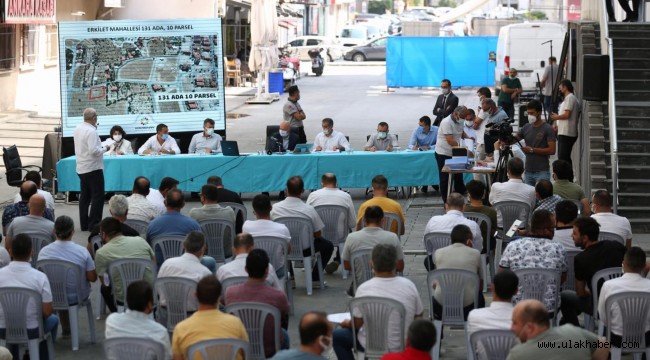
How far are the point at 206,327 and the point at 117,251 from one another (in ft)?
10.4

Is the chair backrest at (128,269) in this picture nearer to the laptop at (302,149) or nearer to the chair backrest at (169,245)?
the chair backrest at (169,245)

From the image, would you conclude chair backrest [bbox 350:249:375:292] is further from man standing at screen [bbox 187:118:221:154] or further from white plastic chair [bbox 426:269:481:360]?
man standing at screen [bbox 187:118:221:154]

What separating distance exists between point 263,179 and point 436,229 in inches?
316

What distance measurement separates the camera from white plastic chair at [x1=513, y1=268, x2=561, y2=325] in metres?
10.1

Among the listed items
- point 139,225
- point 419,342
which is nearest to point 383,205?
point 139,225

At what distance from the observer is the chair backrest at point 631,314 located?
934cm

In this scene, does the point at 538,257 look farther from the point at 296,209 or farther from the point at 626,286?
the point at 296,209

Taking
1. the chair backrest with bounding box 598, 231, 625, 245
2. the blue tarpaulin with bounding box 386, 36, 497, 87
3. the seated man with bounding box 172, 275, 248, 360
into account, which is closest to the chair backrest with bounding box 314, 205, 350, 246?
the chair backrest with bounding box 598, 231, 625, 245

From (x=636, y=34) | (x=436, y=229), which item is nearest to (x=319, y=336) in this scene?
(x=436, y=229)

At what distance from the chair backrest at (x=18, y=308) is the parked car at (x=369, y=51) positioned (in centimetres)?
5254

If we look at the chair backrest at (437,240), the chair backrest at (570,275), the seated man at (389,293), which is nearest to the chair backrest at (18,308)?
the seated man at (389,293)

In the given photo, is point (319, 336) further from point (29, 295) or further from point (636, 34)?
point (636, 34)

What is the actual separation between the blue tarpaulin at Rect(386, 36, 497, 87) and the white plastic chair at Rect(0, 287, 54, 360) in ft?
113

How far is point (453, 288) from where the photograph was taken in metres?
10.1
